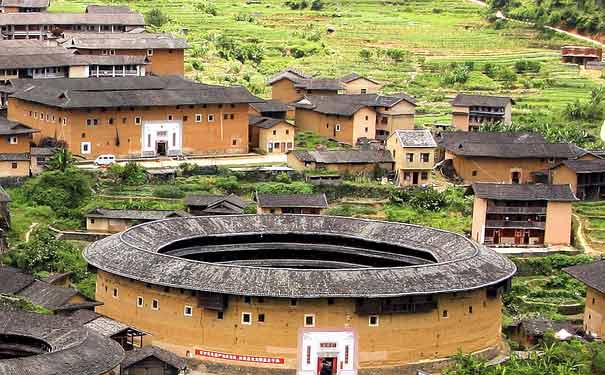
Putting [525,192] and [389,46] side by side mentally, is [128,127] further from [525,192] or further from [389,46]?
[389,46]

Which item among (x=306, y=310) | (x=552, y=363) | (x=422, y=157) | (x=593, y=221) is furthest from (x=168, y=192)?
(x=552, y=363)

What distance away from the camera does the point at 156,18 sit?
87.5 meters

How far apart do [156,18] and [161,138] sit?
29.1 meters

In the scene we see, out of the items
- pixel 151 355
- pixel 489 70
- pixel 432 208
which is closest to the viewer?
pixel 151 355

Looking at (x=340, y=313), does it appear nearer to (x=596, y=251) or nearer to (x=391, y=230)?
(x=391, y=230)

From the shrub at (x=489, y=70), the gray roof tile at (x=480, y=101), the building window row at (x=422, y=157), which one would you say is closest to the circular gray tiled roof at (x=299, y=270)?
the building window row at (x=422, y=157)

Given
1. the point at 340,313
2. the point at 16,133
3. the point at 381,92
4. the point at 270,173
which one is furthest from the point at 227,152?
the point at 340,313

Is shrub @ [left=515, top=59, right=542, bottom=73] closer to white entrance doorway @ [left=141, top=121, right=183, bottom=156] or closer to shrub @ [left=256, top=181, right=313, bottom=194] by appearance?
white entrance doorway @ [left=141, top=121, right=183, bottom=156]

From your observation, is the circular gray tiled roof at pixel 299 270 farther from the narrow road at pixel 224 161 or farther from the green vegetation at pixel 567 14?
the green vegetation at pixel 567 14

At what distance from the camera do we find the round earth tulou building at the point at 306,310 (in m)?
38.8

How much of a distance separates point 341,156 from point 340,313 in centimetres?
1944

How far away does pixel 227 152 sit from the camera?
6175 centimetres

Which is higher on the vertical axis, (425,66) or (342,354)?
(425,66)

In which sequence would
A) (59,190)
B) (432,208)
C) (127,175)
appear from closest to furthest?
(59,190), (432,208), (127,175)
